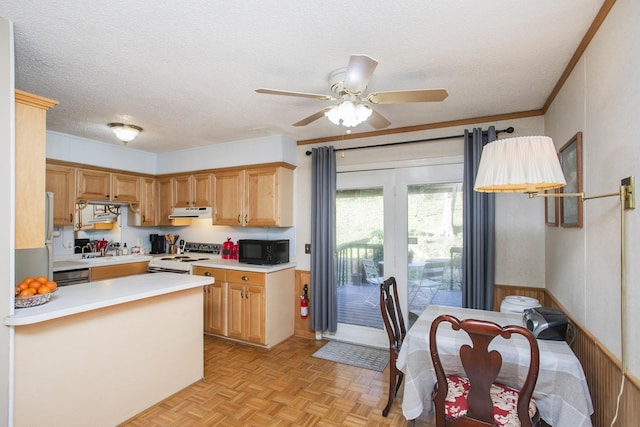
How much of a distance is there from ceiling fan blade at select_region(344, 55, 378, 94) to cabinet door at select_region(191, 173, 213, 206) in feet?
10.1

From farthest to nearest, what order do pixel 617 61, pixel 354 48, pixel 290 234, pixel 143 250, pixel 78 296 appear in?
pixel 143 250, pixel 290 234, pixel 78 296, pixel 354 48, pixel 617 61

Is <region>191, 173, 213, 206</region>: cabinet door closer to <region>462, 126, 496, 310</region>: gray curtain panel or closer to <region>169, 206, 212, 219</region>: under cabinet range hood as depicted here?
<region>169, 206, 212, 219</region>: under cabinet range hood

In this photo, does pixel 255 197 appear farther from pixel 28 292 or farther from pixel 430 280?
pixel 28 292

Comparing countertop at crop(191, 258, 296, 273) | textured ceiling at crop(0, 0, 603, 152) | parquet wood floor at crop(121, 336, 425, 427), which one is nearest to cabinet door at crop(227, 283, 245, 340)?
countertop at crop(191, 258, 296, 273)

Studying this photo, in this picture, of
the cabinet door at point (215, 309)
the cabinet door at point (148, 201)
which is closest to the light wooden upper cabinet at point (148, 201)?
the cabinet door at point (148, 201)

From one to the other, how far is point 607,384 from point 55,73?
385 cm

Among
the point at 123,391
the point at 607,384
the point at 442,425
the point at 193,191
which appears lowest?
the point at 123,391

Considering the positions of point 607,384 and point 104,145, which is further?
point 104,145

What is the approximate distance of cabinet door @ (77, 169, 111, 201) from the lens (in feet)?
13.2

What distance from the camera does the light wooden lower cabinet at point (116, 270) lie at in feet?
12.6

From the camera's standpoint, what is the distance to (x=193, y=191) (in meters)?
4.55

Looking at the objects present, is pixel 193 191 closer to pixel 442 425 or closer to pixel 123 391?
pixel 123 391

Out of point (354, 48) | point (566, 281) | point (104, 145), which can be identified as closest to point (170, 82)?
point (354, 48)

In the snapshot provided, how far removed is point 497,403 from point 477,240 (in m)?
1.61
